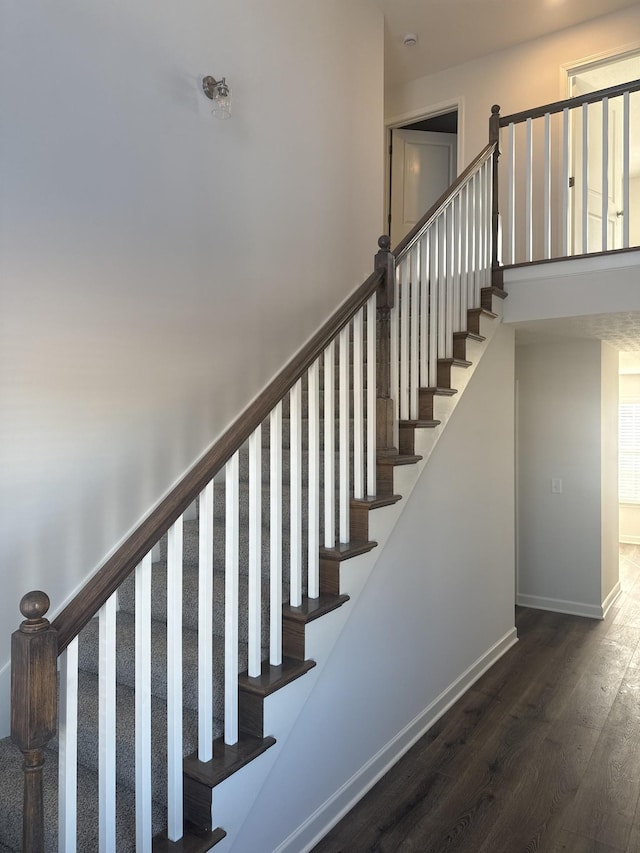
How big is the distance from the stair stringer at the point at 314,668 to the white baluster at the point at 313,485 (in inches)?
5.0

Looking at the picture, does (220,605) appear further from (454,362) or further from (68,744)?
(454,362)

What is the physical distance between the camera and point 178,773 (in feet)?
5.28

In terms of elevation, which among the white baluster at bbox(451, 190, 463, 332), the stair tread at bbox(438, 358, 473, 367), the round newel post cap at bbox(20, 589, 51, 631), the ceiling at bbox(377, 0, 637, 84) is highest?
the ceiling at bbox(377, 0, 637, 84)

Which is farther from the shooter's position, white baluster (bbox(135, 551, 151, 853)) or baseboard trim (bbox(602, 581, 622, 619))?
baseboard trim (bbox(602, 581, 622, 619))

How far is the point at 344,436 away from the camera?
7.58 ft

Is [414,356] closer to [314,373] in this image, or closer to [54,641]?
[314,373]

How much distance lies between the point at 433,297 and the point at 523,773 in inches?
89.1

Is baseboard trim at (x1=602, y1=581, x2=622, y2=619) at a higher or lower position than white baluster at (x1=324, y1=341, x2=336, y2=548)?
lower

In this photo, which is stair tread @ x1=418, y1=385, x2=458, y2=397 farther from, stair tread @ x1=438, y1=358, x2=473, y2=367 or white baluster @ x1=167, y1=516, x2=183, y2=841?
white baluster @ x1=167, y1=516, x2=183, y2=841

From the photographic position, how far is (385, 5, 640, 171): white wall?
15.4 ft

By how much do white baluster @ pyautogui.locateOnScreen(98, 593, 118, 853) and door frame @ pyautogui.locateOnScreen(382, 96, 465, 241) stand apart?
458 centimetres

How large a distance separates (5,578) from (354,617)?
1.35 m

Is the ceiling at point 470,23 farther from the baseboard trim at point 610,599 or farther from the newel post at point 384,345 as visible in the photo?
the baseboard trim at point 610,599

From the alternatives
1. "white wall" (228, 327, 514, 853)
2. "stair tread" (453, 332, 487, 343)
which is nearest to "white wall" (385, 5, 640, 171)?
"white wall" (228, 327, 514, 853)
